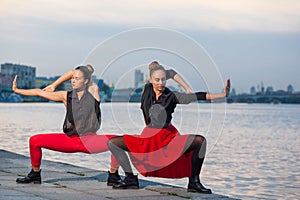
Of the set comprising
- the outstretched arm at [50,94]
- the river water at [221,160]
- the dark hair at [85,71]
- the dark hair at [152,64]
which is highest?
the dark hair at [152,64]

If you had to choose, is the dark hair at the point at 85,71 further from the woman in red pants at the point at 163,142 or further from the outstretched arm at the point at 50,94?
the woman in red pants at the point at 163,142

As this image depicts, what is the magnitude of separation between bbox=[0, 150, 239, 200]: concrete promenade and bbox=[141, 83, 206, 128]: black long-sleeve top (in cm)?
89

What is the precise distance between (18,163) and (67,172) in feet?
4.89

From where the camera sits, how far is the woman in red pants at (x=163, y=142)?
8484 mm

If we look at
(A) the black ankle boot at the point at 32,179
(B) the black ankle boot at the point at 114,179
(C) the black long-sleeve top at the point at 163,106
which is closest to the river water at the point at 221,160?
(C) the black long-sleeve top at the point at 163,106

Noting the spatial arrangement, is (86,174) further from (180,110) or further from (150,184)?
(180,110)

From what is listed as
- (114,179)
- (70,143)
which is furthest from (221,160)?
(70,143)

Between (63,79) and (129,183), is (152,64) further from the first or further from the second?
(129,183)

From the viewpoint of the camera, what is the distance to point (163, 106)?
8609mm

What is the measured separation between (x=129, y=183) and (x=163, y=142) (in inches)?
35.9

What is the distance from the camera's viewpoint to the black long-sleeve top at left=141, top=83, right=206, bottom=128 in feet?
28.1

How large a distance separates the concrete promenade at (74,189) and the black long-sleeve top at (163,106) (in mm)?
891

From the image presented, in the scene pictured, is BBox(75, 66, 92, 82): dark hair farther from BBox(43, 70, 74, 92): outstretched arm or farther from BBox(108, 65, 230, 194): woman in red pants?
BBox(108, 65, 230, 194): woman in red pants

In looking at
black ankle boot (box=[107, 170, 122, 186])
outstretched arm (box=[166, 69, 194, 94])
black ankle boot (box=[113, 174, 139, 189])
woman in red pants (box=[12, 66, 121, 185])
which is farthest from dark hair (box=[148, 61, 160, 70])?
black ankle boot (box=[107, 170, 122, 186])
